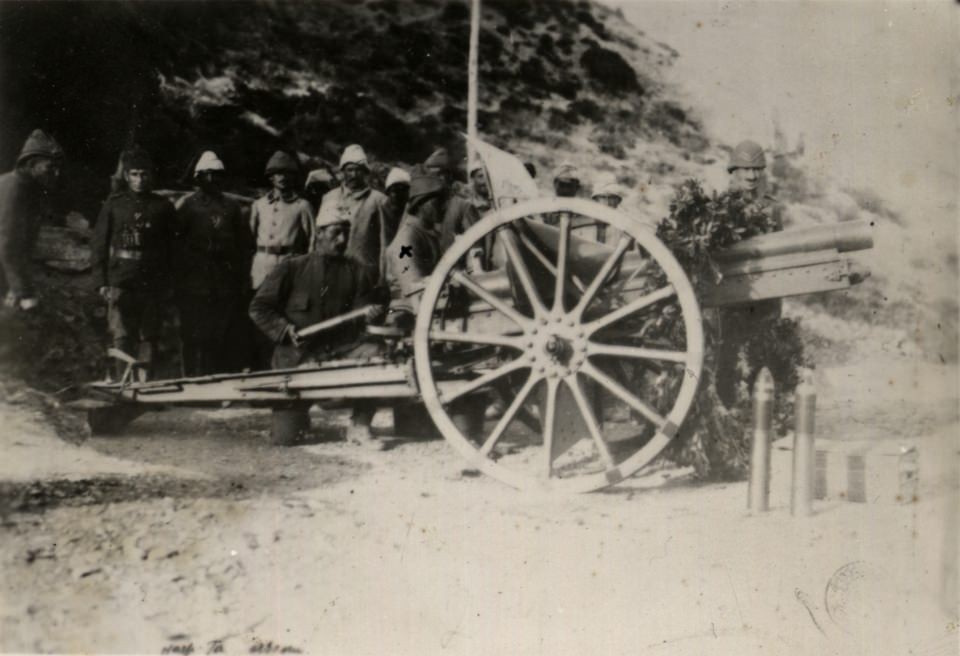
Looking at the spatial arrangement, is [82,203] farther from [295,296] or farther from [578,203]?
[578,203]

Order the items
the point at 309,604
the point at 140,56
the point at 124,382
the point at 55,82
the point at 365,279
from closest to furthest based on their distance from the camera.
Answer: the point at 309,604, the point at 55,82, the point at 124,382, the point at 140,56, the point at 365,279

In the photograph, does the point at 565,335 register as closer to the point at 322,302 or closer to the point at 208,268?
the point at 322,302

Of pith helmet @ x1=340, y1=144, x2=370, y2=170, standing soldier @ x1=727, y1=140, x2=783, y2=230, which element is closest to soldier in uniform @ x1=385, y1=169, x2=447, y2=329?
pith helmet @ x1=340, y1=144, x2=370, y2=170

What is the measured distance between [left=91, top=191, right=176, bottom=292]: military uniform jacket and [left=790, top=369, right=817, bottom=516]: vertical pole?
13.1 ft

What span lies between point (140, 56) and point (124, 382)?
211cm

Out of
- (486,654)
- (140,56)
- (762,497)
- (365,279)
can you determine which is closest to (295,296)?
(365,279)

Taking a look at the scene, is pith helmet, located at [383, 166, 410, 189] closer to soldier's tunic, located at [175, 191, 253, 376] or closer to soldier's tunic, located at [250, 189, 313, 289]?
soldier's tunic, located at [250, 189, 313, 289]

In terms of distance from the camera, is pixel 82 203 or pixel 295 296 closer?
pixel 82 203

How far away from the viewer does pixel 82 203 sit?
Result: 4.93 meters

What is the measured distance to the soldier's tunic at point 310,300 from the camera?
5.29 meters

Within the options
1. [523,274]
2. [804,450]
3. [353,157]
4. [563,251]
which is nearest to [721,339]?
[804,450]

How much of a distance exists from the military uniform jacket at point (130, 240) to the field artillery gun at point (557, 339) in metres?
0.74

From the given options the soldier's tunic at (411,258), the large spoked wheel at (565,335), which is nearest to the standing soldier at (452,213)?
the soldier's tunic at (411,258)

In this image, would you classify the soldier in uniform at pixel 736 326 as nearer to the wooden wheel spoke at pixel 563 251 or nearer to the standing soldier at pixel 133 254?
the wooden wheel spoke at pixel 563 251
